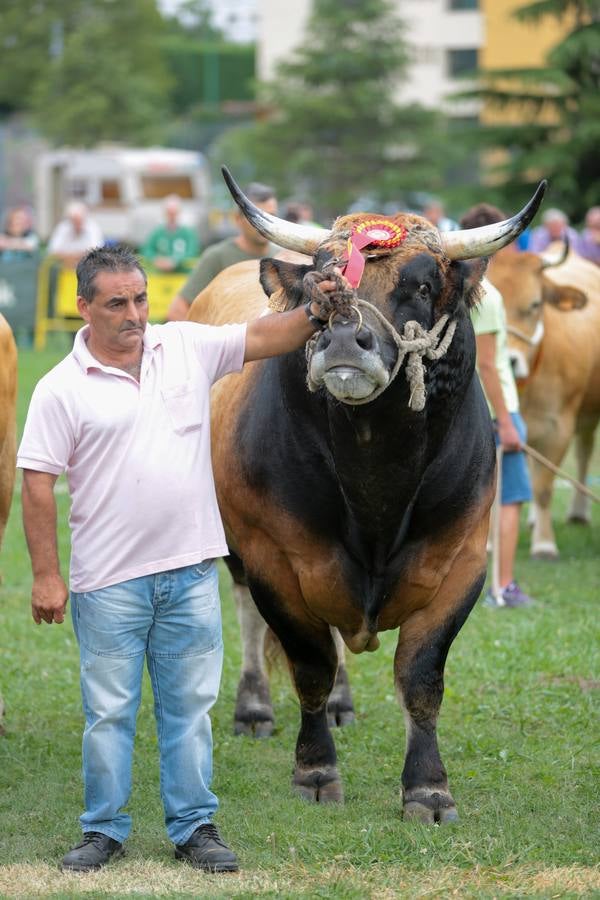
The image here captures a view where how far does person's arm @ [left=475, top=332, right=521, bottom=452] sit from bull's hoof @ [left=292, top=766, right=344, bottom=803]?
3280mm

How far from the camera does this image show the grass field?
480 cm

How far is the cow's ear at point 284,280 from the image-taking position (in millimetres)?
5402

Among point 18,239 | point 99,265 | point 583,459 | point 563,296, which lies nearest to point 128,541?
point 99,265

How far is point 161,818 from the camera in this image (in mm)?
5477

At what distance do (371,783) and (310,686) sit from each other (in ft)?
1.63

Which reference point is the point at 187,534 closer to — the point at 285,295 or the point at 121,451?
the point at 121,451

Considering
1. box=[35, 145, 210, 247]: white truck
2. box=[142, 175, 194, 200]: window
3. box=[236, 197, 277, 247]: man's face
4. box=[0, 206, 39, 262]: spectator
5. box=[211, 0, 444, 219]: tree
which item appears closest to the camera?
box=[236, 197, 277, 247]: man's face

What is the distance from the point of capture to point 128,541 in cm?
480

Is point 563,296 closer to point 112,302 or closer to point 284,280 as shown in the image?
point 284,280

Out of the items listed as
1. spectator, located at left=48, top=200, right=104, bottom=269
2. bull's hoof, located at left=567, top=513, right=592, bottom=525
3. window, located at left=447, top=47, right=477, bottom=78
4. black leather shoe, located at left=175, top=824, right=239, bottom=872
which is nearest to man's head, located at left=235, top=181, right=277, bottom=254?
bull's hoof, located at left=567, top=513, right=592, bottom=525

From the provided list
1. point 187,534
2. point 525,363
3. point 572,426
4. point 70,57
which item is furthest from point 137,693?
point 70,57

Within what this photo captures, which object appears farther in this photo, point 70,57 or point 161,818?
point 70,57

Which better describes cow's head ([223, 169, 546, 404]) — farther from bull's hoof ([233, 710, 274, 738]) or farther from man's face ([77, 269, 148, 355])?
bull's hoof ([233, 710, 274, 738])

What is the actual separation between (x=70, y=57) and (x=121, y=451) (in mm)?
51771
